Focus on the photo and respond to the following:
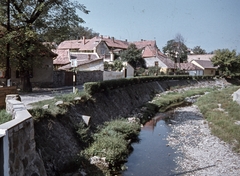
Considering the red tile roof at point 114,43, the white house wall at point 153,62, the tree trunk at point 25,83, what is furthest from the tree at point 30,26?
the red tile roof at point 114,43

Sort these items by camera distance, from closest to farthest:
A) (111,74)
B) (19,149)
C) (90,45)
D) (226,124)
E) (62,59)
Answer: (19,149)
(226,124)
(62,59)
(111,74)
(90,45)

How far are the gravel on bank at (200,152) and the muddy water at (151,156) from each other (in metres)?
0.44

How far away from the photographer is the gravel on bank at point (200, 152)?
1059 cm

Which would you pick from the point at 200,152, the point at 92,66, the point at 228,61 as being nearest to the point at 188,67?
the point at 228,61

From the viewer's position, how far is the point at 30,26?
60.4ft

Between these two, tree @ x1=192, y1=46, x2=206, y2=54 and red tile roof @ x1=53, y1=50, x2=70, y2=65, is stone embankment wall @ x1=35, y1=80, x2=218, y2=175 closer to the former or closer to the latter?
red tile roof @ x1=53, y1=50, x2=70, y2=65

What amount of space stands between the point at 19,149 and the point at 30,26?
15068 mm

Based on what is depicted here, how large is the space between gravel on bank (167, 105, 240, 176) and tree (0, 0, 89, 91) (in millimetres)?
12210

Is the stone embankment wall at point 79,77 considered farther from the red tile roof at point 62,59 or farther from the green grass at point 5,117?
the green grass at point 5,117

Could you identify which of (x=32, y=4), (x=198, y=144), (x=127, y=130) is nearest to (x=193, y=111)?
(x=198, y=144)

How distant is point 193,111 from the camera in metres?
24.3

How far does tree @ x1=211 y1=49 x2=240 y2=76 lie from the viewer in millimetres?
51406

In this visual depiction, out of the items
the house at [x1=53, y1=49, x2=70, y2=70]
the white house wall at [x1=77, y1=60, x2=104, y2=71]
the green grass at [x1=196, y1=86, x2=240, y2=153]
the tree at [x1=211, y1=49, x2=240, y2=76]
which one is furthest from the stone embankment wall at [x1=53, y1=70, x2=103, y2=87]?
the tree at [x1=211, y1=49, x2=240, y2=76]

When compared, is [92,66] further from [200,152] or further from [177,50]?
[177,50]
